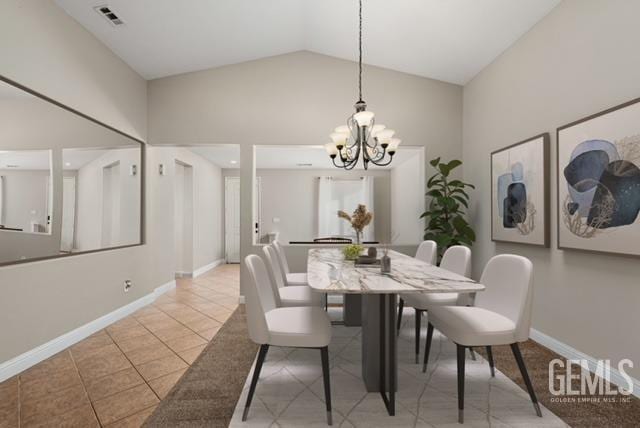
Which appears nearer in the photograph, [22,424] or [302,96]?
[22,424]

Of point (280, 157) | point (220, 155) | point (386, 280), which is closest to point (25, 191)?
point (386, 280)

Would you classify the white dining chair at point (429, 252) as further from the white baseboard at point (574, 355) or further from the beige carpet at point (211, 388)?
the beige carpet at point (211, 388)

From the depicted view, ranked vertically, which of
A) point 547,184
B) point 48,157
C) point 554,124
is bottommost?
point 547,184

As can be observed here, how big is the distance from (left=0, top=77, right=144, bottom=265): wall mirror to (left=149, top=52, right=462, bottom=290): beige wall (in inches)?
32.3

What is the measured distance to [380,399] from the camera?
1.95 metres

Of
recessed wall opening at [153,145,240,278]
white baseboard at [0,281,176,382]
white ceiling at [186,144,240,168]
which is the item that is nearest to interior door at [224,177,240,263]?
recessed wall opening at [153,145,240,278]

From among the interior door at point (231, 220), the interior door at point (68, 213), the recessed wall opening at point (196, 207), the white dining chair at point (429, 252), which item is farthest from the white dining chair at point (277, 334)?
the interior door at point (231, 220)

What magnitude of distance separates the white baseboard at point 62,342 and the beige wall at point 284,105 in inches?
57.2

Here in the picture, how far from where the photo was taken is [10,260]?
7.54 ft

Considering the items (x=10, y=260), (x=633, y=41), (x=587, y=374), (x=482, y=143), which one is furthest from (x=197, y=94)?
(x=587, y=374)

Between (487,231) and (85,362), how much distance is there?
4096 mm

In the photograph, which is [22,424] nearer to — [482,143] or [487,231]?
[487,231]

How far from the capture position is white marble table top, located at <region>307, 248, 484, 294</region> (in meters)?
1.61

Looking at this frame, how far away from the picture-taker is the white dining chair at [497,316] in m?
1.76
